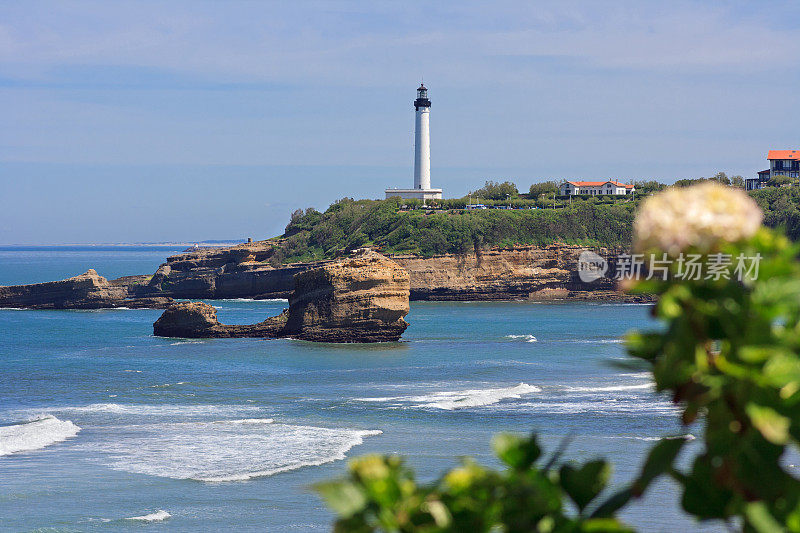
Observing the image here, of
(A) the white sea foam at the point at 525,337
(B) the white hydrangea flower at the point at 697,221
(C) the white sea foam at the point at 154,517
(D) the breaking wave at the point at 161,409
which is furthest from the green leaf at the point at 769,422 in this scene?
(A) the white sea foam at the point at 525,337

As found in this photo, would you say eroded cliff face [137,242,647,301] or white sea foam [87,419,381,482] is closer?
white sea foam [87,419,381,482]

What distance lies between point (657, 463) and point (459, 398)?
113 feet

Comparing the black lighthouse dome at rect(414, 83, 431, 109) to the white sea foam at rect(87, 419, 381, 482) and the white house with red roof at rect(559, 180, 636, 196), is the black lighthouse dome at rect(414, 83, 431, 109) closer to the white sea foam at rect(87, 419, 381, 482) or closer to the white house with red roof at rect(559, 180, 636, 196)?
the white house with red roof at rect(559, 180, 636, 196)

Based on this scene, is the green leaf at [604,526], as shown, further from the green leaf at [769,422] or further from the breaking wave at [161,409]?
the breaking wave at [161,409]

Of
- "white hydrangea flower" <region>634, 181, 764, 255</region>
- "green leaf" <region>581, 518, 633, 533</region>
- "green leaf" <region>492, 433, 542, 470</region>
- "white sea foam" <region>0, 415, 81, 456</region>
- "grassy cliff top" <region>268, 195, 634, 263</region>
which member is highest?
"grassy cliff top" <region>268, 195, 634, 263</region>

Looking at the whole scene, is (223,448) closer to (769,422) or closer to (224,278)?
(769,422)

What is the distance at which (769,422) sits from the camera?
2.43 meters

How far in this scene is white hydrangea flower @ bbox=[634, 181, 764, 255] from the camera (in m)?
2.44

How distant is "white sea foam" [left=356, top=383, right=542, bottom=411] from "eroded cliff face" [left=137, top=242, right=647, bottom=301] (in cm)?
5764

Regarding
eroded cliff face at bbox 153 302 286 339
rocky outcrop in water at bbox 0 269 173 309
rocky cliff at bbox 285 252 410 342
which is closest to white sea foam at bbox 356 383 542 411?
rocky cliff at bbox 285 252 410 342

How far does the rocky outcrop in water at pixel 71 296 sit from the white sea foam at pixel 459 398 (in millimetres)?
63653

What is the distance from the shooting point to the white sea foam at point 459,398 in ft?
116

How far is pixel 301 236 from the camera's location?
374 ft

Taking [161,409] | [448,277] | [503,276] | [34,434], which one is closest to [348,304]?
[161,409]
